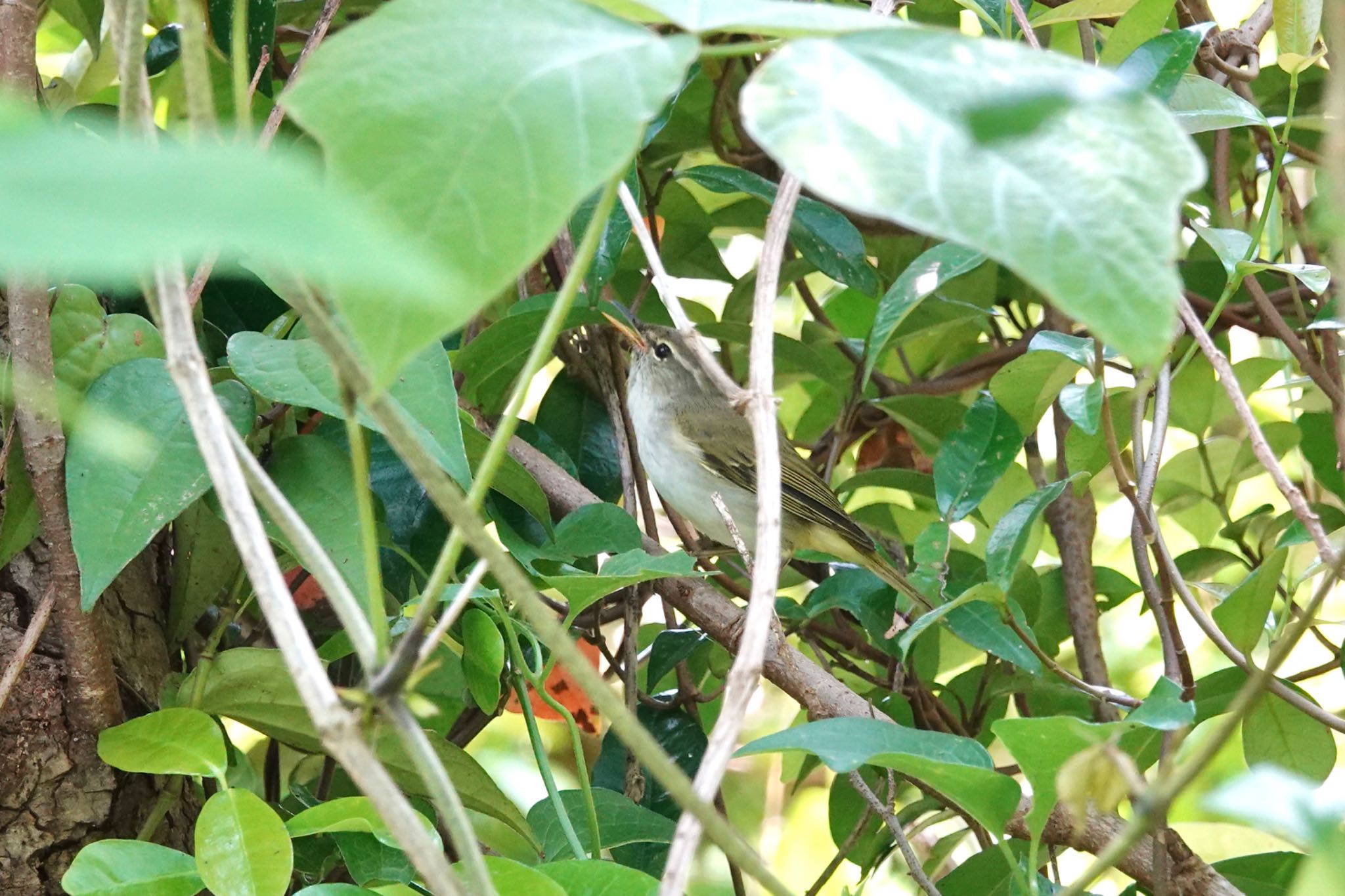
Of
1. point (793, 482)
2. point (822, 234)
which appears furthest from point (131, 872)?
point (793, 482)

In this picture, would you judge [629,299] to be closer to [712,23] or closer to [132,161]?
[712,23]

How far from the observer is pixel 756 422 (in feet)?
3.53

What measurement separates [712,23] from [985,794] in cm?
86

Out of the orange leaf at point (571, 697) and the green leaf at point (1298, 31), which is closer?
the green leaf at point (1298, 31)

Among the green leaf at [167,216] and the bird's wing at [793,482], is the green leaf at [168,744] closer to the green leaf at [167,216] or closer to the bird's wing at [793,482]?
the green leaf at [167,216]

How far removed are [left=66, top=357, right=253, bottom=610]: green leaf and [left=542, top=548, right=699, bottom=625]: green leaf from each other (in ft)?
1.61

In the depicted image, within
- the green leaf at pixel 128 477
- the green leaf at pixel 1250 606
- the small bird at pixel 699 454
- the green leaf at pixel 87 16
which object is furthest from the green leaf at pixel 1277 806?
the small bird at pixel 699 454

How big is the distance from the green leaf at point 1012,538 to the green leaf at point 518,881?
861 mm

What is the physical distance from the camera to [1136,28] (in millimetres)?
2039

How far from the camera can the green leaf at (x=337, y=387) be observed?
144cm

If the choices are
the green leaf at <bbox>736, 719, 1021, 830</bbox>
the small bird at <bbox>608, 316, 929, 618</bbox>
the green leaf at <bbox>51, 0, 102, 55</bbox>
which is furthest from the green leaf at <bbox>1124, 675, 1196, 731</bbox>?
the small bird at <bbox>608, 316, 929, 618</bbox>

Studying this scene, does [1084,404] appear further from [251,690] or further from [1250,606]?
[251,690]

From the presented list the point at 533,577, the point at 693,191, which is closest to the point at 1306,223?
the point at 693,191

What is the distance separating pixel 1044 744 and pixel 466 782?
93cm
